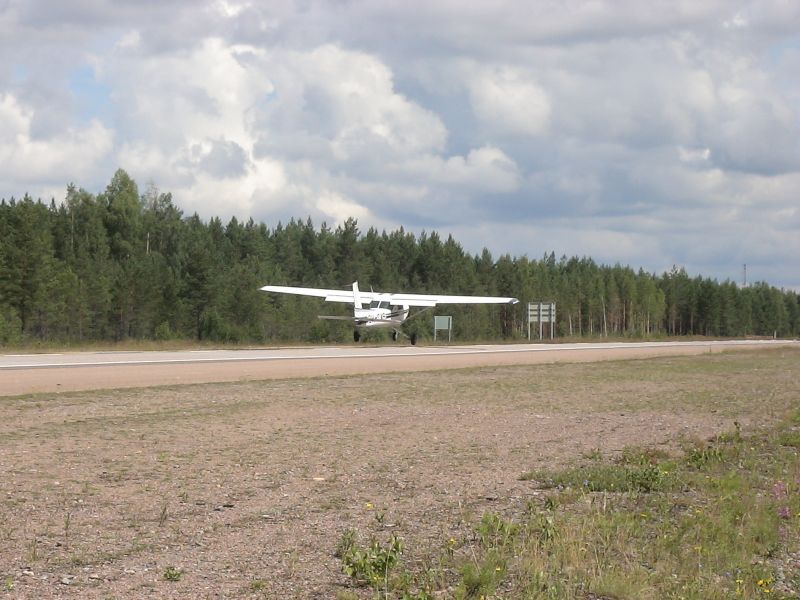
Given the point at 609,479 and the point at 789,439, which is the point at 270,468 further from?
the point at 789,439

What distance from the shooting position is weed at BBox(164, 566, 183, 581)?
25.8 ft

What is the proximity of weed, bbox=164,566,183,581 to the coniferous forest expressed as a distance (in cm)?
5722

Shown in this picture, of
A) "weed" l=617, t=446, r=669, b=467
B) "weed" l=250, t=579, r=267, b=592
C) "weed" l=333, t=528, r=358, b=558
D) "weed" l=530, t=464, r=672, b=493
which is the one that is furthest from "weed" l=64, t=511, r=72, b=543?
"weed" l=617, t=446, r=669, b=467

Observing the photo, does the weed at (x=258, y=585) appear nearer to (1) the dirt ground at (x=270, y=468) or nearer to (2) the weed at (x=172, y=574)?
(1) the dirt ground at (x=270, y=468)

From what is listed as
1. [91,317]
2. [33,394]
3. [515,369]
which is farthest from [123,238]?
[33,394]

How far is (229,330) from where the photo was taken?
7906 centimetres

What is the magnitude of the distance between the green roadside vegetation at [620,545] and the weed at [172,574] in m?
1.31

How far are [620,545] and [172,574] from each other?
427 cm

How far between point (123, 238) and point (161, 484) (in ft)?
336

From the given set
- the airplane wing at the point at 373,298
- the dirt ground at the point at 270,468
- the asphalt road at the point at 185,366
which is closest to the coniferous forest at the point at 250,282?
the airplane wing at the point at 373,298

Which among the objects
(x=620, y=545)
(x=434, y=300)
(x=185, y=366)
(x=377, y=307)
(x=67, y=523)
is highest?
(x=434, y=300)

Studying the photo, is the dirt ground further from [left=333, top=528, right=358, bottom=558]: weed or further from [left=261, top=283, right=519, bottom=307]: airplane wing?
[left=261, top=283, right=519, bottom=307]: airplane wing

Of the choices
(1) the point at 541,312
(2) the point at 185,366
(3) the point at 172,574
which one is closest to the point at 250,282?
(1) the point at 541,312

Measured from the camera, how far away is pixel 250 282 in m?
86.2
